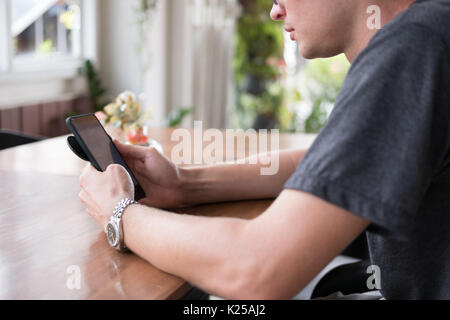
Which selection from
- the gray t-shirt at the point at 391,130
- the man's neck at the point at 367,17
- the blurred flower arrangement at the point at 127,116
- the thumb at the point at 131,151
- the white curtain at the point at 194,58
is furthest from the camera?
the white curtain at the point at 194,58

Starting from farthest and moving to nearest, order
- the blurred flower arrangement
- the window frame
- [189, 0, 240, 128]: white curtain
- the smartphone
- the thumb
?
1. [189, 0, 240, 128]: white curtain
2. the window frame
3. the blurred flower arrangement
4. the thumb
5. the smartphone

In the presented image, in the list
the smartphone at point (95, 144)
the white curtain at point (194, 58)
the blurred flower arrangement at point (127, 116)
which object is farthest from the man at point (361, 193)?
the white curtain at point (194, 58)

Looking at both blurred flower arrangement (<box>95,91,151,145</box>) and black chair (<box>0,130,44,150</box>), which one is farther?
black chair (<box>0,130,44,150</box>)

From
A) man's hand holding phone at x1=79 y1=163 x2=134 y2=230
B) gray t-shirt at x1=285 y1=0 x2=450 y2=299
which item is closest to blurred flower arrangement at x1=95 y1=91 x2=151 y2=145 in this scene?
man's hand holding phone at x1=79 y1=163 x2=134 y2=230

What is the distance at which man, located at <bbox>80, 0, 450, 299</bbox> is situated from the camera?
2.31 feet

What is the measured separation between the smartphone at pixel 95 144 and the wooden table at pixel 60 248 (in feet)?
0.40

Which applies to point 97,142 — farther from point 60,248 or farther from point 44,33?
point 44,33

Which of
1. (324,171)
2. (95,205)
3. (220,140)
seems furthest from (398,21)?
(220,140)

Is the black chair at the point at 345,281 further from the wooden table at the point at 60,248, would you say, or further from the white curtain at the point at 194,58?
the white curtain at the point at 194,58

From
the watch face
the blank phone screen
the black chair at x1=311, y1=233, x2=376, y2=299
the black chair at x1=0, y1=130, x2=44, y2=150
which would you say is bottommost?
the black chair at x1=311, y1=233, x2=376, y2=299

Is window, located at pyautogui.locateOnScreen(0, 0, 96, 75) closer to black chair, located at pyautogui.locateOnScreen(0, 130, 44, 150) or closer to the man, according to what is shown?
black chair, located at pyautogui.locateOnScreen(0, 130, 44, 150)

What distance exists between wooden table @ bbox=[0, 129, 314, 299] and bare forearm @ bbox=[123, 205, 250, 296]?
30 millimetres

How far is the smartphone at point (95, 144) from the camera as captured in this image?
1.03 meters

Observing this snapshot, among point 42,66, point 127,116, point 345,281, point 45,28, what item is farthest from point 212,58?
point 345,281
